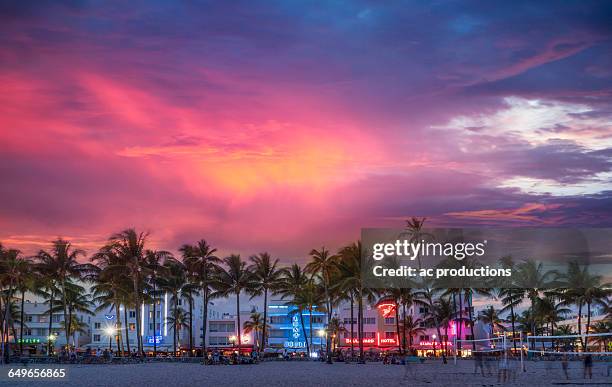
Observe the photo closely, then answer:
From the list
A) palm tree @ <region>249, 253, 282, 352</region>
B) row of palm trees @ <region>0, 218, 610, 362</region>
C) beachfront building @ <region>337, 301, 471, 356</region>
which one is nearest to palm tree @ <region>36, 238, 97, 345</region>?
row of palm trees @ <region>0, 218, 610, 362</region>

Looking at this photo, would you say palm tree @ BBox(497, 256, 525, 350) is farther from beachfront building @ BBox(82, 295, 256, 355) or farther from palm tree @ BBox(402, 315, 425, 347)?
beachfront building @ BBox(82, 295, 256, 355)

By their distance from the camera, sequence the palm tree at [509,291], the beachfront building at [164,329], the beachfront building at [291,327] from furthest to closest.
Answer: the beachfront building at [291,327] → the beachfront building at [164,329] → the palm tree at [509,291]

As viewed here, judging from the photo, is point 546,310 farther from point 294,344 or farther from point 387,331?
point 294,344

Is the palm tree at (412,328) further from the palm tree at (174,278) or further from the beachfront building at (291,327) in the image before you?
the palm tree at (174,278)

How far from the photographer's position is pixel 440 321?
357 feet

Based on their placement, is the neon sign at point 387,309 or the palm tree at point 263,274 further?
the neon sign at point 387,309

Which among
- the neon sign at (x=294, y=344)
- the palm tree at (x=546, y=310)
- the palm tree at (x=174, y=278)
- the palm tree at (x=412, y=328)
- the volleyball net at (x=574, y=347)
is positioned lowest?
the neon sign at (x=294, y=344)

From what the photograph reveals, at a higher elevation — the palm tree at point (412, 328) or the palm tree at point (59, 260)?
the palm tree at point (59, 260)

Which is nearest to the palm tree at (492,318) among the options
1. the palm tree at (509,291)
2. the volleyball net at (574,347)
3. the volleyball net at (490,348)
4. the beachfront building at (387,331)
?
the beachfront building at (387,331)

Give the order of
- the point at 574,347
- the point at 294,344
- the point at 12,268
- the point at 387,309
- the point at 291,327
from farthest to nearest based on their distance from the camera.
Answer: the point at 291,327, the point at 294,344, the point at 387,309, the point at 574,347, the point at 12,268

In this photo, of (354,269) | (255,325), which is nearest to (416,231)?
(354,269)

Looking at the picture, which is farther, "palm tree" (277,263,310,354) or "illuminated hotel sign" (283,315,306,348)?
"illuminated hotel sign" (283,315,306,348)

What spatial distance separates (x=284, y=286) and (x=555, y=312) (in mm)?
42148

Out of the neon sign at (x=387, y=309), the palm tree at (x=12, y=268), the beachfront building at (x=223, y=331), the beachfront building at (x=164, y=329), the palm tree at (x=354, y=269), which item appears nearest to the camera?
the palm tree at (x=12, y=268)
